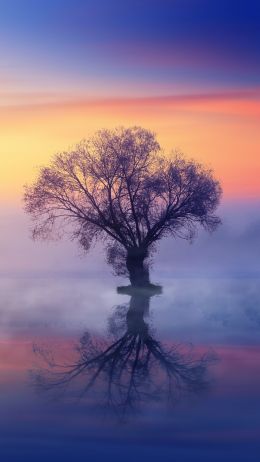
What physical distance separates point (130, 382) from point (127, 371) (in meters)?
1.12

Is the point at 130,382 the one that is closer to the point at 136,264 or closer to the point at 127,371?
the point at 127,371

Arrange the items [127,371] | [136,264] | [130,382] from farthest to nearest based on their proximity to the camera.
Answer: [136,264]
[127,371]
[130,382]

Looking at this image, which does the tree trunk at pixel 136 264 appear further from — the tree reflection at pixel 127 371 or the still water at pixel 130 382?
the tree reflection at pixel 127 371

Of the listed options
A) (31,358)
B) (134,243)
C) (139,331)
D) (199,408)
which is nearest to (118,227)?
(134,243)

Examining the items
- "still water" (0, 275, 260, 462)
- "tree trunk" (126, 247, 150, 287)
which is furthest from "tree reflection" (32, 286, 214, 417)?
"tree trunk" (126, 247, 150, 287)

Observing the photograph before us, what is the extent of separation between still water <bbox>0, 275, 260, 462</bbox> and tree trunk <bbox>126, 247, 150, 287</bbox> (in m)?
5.02

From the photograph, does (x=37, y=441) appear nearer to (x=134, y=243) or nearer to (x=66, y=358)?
(x=66, y=358)

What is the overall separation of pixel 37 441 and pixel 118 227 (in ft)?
71.0

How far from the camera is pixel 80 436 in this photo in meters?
9.62

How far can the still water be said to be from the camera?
30.7 ft

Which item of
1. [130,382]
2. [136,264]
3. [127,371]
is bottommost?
[130,382]

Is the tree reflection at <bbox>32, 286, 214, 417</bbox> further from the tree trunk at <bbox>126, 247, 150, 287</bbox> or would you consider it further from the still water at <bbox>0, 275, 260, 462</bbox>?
the tree trunk at <bbox>126, 247, 150, 287</bbox>

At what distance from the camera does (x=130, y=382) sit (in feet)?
42.8

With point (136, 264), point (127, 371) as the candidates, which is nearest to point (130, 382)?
point (127, 371)
